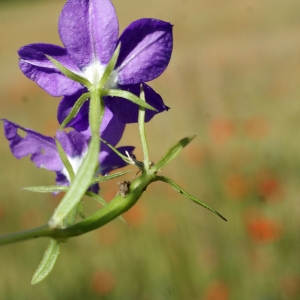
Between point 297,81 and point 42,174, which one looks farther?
point 297,81

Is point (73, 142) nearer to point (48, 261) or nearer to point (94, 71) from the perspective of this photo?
point (94, 71)

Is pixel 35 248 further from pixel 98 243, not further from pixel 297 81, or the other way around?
pixel 297 81

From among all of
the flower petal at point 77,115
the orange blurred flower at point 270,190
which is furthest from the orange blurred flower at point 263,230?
the flower petal at point 77,115

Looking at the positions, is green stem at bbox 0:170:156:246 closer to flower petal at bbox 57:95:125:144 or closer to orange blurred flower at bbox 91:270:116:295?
flower petal at bbox 57:95:125:144

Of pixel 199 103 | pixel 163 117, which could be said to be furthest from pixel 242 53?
pixel 199 103

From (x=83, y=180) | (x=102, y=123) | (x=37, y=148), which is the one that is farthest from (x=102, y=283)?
(x=83, y=180)

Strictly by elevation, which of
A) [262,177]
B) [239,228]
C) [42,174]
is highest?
[262,177]

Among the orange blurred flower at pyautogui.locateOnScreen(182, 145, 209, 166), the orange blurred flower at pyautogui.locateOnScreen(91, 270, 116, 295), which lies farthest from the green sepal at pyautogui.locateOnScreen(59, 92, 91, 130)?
the orange blurred flower at pyautogui.locateOnScreen(182, 145, 209, 166)

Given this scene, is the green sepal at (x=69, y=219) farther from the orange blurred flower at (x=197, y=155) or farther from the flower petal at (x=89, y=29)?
the orange blurred flower at (x=197, y=155)
